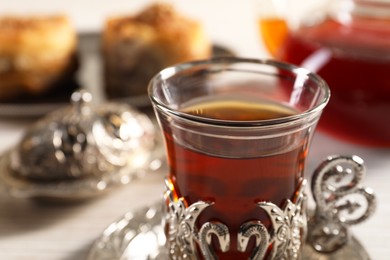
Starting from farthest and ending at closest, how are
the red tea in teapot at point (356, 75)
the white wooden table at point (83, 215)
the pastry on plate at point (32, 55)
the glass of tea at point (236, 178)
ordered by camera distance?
1. the pastry on plate at point (32, 55)
2. the red tea in teapot at point (356, 75)
3. the white wooden table at point (83, 215)
4. the glass of tea at point (236, 178)

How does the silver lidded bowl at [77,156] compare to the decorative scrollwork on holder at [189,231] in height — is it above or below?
below

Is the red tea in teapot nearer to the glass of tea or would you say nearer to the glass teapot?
the glass teapot

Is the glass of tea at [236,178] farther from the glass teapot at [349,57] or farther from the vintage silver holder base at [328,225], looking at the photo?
the glass teapot at [349,57]

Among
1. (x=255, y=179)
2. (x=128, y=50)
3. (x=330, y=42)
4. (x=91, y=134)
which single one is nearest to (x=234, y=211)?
(x=255, y=179)

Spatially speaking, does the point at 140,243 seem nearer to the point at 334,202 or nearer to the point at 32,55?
the point at 334,202

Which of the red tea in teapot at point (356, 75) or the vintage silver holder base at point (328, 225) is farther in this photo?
the red tea in teapot at point (356, 75)

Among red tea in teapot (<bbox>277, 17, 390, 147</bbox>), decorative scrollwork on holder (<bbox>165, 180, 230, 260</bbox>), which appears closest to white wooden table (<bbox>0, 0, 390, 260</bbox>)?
red tea in teapot (<bbox>277, 17, 390, 147</bbox>)

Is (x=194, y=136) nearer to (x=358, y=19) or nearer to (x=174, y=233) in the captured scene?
(x=174, y=233)

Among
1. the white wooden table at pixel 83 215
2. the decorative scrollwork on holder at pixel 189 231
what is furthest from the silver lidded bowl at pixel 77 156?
the decorative scrollwork on holder at pixel 189 231
